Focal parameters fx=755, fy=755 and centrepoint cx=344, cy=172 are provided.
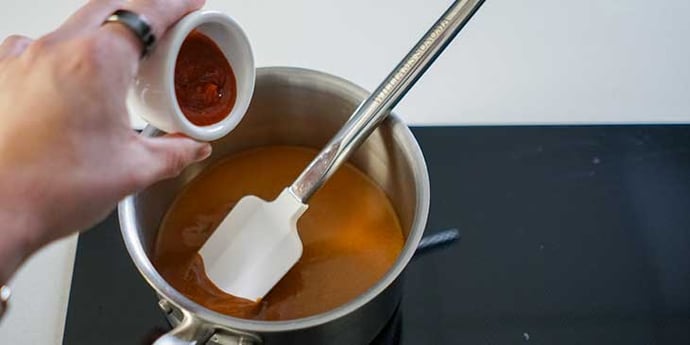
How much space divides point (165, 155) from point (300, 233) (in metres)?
0.24

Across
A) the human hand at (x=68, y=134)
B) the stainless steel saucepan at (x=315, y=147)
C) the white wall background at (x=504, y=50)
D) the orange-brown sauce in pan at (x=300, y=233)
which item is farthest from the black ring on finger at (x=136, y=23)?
the white wall background at (x=504, y=50)

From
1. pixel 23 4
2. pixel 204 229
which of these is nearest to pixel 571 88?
pixel 204 229

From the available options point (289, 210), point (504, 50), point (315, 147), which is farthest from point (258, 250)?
point (504, 50)

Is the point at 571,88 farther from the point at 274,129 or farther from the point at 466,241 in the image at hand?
the point at 274,129

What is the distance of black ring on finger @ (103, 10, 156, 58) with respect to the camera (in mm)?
511

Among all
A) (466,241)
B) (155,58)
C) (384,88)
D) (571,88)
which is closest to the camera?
(155,58)

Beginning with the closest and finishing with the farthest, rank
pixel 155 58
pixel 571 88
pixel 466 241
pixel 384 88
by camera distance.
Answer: pixel 155 58, pixel 384 88, pixel 466 241, pixel 571 88

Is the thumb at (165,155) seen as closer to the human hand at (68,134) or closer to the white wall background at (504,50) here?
the human hand at (68,134)

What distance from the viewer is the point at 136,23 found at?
0.51 m

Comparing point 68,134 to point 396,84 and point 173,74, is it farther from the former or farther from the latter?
point 396,84

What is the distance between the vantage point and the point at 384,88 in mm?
682

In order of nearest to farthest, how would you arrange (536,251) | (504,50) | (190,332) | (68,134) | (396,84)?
(68,134) → (190,332) → (396,84) → (536,251) → (504,50)

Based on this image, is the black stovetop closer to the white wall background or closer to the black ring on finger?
the white wall background

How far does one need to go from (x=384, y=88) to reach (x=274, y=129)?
0.56ft
